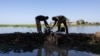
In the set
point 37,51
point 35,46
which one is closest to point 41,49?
point 37,51

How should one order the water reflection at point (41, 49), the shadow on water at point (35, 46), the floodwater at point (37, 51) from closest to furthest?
the floodwater at point (37, 51) < the water reflection at point (41, 49) < the shadow on water at point (35, 46)

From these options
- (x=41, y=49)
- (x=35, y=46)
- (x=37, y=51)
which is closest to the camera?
(x=37, y=51)

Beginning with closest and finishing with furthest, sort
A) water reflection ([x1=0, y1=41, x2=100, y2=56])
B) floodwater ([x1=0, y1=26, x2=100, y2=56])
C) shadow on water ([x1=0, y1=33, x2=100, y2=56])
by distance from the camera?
floodwater ([x1=0, y1=26, x2=100, y2=56])
water reflection ([x1=0, y1=41, x2=100, y2=56])
shadow on water ([x1=0, y1=33, x2=100, y2=56])

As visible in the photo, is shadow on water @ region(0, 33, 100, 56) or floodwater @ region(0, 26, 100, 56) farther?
shadow on water @ region(0, 33, 100, 56)

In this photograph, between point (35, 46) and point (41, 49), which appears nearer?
point (41, 49)

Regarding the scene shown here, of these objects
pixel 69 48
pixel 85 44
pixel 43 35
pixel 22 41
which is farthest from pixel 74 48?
pixel 22 41

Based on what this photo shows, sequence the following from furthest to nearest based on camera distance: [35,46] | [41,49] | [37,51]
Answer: [35,46]
[41,49]
[37,51]

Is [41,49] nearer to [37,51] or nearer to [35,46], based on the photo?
[37,51]

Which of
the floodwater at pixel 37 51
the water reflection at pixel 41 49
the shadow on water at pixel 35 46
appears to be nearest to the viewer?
the floodwater at pixel 37 51

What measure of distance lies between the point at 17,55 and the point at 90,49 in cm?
446

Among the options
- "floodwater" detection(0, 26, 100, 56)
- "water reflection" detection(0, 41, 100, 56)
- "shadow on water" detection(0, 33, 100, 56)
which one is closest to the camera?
"floodwater" detection(0, 26, 100, 56)

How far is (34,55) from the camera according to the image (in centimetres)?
1299

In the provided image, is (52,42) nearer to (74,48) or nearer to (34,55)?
(74,48)

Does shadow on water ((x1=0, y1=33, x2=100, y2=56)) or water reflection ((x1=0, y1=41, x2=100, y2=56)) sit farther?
shadow on water ((x1=0, y1=33, x2=100, y2=56))
